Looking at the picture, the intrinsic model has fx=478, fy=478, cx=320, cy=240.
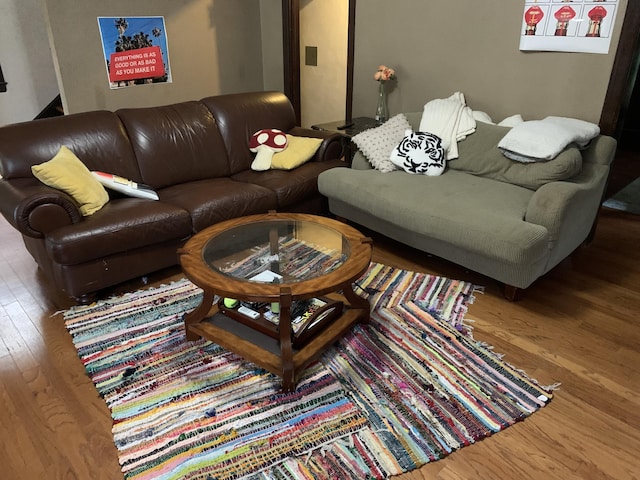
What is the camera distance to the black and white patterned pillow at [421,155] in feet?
10.3

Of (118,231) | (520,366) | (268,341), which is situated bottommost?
(520,366)

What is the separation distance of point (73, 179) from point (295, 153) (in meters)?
1.47

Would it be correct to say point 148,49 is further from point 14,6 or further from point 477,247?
point 477,247

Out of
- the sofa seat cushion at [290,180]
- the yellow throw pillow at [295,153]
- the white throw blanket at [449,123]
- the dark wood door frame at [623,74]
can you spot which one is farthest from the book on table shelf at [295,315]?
the dark wood door frame at [623,74]

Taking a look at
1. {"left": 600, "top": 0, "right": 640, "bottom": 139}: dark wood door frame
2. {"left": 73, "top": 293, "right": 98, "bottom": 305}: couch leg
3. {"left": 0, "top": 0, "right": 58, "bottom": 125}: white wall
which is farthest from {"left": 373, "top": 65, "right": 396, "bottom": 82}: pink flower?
{"left": 0, "top": 0, "right": 58, "bottom": 125}: white wall

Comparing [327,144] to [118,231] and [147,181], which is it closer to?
[147,181]

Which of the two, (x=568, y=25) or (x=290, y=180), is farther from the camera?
(x=290, y=180)

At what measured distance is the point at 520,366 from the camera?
213 cm

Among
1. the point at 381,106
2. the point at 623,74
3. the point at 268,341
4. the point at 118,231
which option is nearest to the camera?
the point at 268,341

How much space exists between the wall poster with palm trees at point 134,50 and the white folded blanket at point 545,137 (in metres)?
3.20

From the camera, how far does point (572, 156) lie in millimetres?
2666

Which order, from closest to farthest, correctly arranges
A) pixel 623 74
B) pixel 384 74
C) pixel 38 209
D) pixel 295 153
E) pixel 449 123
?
pixel 38 209 → pixel 623 74 → pixel 449 123 → pixel 295 153 → pixel 384 74

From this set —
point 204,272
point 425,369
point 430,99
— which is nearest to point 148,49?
point 430,99

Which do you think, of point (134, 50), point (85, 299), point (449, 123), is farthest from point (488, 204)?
point (134, 50)
